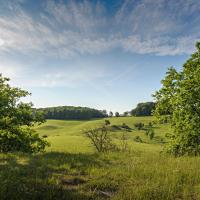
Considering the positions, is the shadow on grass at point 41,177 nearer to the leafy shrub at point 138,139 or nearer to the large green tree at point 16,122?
the large green tree at point 16,122

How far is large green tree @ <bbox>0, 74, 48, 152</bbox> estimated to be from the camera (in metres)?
18.0

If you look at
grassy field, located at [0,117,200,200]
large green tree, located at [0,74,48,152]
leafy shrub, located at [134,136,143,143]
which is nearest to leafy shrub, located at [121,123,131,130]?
leafy shrub, located at [134,136,143,143]

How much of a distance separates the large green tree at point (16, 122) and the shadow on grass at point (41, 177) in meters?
5.29

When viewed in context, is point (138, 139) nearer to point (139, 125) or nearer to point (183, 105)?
point (139, 125)

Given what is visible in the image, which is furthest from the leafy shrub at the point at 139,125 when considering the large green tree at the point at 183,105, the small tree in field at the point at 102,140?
the large green tree at the point at 183,105

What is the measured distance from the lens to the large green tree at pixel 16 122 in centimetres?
1805

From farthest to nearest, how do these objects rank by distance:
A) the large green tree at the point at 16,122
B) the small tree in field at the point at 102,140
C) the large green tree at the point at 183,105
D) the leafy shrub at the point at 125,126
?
the leafy shrub at the point at 125,126 < the small tree in field at the point at 102,140 < the large green tree at the point at 183,105 < the large green tree at the point at 16,122

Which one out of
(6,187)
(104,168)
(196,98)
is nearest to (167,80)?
(196,98)

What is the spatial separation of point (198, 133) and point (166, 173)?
43.4ft

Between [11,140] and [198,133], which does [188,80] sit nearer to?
[198,133]

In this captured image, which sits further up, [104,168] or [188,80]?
[188,80]

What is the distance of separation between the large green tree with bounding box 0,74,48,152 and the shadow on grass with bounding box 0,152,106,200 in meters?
5.29

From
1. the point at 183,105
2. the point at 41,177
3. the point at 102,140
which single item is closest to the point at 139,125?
the point at 102,140

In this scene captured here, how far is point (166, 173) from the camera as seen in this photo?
10062mm
